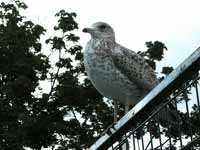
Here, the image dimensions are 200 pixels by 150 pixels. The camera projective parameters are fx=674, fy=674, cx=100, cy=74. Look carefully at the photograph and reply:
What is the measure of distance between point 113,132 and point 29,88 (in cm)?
1258

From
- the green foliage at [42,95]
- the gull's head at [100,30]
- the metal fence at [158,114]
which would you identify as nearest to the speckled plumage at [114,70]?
the gull's head at [100,30]

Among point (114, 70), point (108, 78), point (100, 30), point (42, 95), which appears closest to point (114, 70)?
point (114, 70)

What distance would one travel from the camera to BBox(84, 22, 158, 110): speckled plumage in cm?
706

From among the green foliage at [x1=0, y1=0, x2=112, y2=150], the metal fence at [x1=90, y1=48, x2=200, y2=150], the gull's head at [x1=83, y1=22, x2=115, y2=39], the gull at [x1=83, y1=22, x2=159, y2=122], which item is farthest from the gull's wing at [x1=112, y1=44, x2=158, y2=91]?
the green foliage at [x1=0, y1=0, x2=112, y2=150]

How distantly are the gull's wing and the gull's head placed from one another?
181 millimetres

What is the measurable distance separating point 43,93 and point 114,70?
10.5 meters

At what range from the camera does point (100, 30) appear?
25.2ft

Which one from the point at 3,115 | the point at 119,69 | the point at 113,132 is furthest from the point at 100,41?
the point at 3,115

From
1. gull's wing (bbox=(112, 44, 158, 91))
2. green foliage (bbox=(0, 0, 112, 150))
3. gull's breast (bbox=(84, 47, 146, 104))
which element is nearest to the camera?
gull's breast (bbox=(84, 47, 146, 104))

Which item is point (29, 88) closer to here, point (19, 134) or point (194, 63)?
point (19, 134)

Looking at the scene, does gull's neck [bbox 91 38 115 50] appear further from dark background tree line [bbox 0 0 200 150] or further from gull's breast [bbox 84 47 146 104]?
dark background tree line [bbox 0 0 200 150]

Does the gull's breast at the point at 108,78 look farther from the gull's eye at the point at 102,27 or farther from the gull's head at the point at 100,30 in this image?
the gull's eye at the point at 102,27

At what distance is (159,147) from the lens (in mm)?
3893

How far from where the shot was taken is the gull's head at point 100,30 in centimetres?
754
